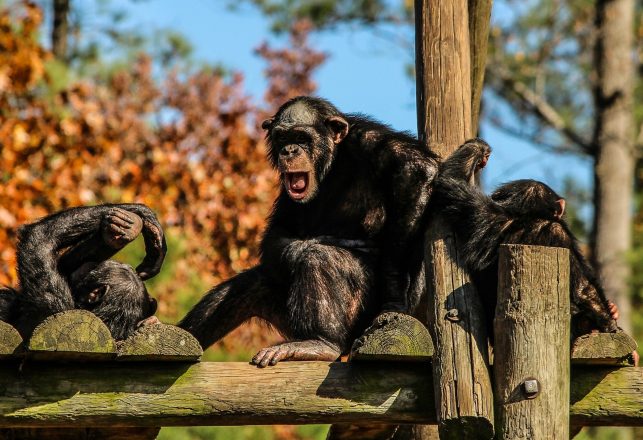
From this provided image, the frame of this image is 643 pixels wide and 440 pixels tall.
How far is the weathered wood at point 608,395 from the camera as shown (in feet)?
19.0

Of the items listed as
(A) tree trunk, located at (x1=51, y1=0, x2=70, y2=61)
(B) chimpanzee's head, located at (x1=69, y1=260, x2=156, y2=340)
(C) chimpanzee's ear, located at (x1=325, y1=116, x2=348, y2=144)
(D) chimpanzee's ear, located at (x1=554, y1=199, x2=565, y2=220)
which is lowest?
(B) chimpanzee's head, located at (x1=69, y1=260, x2=156, y2=340)

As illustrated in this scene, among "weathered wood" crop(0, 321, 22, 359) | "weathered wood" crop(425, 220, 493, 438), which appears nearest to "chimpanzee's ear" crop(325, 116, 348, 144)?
"weathered wood" crop(425, 220, 493, 438)

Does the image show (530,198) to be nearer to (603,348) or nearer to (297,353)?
(603,348)

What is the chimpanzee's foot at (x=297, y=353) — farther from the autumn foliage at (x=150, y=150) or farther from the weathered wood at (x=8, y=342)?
the autumn foliage at (x=150, y=150)

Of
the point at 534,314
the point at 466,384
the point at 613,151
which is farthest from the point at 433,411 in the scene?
the point at 613,151

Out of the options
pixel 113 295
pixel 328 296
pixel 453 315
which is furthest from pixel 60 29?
pixel 453 315

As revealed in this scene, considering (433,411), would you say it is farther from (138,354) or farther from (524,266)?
(138,354)

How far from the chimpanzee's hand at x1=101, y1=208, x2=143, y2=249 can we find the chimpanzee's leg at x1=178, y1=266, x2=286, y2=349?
1004mm

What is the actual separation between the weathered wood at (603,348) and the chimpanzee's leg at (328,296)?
144cm

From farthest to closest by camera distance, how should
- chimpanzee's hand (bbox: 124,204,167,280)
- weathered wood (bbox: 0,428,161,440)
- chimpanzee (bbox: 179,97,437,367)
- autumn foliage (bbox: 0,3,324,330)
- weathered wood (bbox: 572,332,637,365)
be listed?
1. autumn foliage (bbox: 0,3,324,330)
2. chimpanzee's hand (bbox: 124,204,167,280)
3. chimpanzee (bbox: 179,97,437,367)
4. weathered wood (bbox: 0,428,161,440)
5. weathered wood (bbox: 572,332,637,365)

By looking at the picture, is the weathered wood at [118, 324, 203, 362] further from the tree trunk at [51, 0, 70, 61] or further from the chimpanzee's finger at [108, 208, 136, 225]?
the tree trunk at [51, 0, 70, 61]

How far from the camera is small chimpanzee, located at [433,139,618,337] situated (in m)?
6.37

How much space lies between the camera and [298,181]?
→ 24.2 feet

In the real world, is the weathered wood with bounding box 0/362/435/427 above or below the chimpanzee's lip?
below
